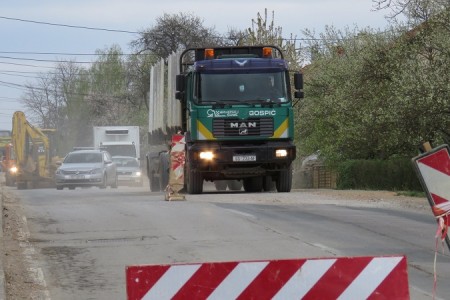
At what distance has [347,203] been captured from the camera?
23547 millimetres

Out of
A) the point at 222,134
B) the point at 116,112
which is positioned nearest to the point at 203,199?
the point at 222,134

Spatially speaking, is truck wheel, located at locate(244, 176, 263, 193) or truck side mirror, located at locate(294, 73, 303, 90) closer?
truck side mirror, located at locate(294, 73, 303, 90)

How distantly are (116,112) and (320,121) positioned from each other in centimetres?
5589

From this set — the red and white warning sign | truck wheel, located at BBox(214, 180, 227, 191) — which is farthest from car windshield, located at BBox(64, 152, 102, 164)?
the red and white warning sign

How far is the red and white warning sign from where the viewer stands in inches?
297

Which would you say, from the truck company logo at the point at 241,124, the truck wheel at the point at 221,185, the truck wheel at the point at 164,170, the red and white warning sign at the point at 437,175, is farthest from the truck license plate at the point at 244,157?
the red and white warning sign at the point at 437,175

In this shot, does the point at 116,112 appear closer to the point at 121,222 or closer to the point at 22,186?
the point at 22,186

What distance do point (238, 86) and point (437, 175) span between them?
57.5 feet

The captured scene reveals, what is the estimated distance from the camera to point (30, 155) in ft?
168

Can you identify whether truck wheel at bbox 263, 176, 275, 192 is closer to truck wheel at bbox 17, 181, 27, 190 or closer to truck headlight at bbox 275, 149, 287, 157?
truck headlight at bbox 275, 149, 287, 157

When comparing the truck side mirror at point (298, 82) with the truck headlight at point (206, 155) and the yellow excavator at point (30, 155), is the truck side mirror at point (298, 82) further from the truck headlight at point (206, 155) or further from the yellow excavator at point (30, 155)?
the yellow excavator at point (30, 155)

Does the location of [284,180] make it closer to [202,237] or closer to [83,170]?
[202,237]

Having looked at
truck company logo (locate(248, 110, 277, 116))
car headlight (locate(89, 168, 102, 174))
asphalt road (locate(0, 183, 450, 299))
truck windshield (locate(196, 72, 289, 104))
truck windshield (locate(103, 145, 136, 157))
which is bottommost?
asphalt road (locate(0, 183, 450, 299))

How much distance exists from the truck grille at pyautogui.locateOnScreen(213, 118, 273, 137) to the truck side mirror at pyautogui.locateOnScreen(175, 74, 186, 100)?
4.06 feet
